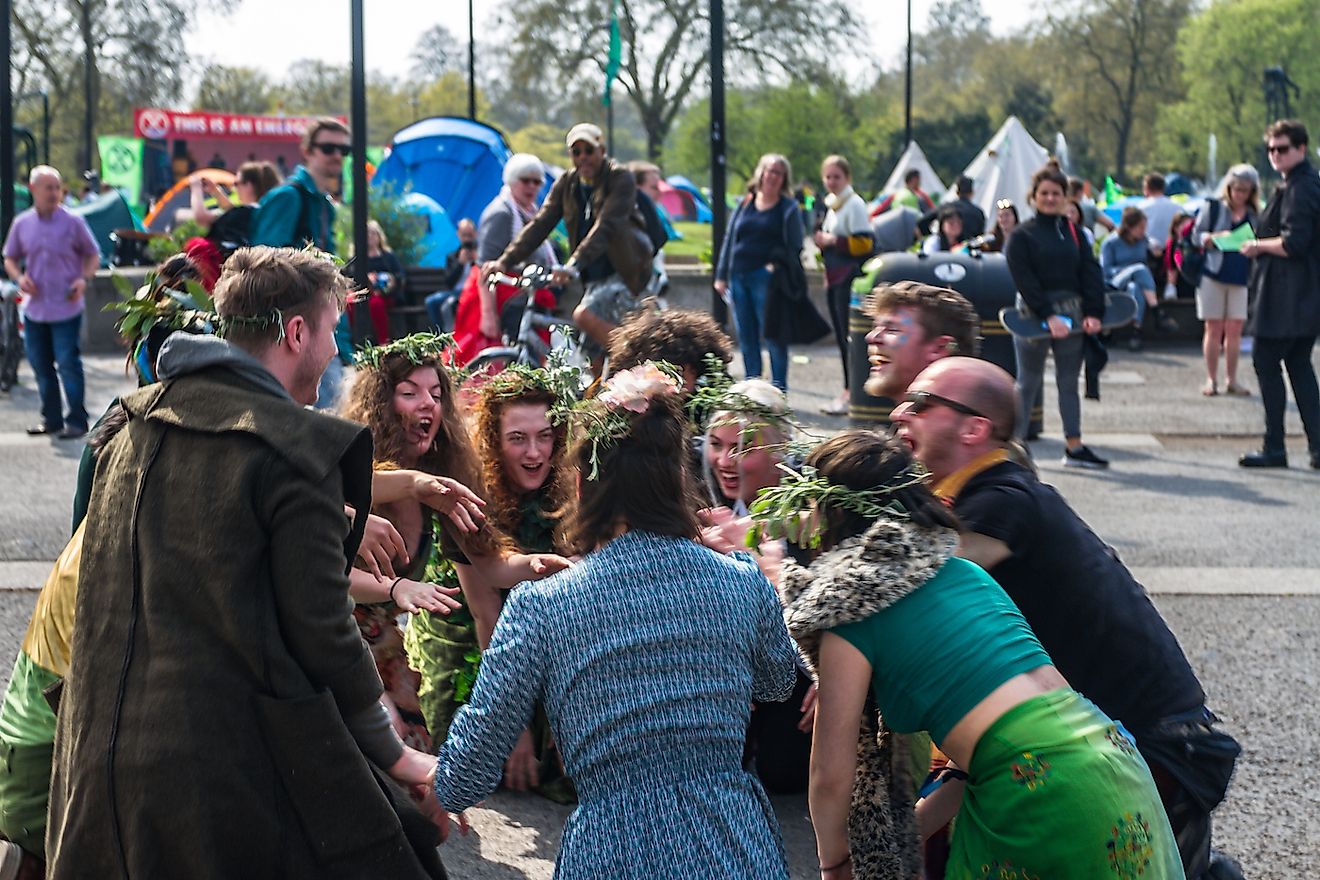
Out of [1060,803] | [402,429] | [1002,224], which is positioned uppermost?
[1002,224]

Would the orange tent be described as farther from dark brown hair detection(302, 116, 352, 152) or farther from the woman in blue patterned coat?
the woman in blue patterned coat

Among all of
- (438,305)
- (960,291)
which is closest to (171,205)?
(438,305)

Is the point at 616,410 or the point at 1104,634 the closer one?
the point at 616,410

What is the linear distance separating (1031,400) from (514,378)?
255 inches

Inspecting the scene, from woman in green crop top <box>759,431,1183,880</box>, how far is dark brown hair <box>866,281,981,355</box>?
1.65 meters

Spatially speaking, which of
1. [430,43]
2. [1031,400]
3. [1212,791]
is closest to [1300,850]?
[1212,791]

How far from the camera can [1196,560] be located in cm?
779

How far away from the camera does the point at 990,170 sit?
24.5 meters

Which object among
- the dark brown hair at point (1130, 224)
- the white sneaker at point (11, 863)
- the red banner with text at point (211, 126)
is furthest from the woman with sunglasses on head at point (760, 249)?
the red banner with text at point (211, 126)

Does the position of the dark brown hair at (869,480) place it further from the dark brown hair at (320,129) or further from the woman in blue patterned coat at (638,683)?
the dark brown hair at (320,129)

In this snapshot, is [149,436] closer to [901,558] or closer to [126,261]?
[901,558]

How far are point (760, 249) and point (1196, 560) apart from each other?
4.69m

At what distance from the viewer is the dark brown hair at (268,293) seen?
2836 millimetres

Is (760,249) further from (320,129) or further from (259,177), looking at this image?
(320,129)
